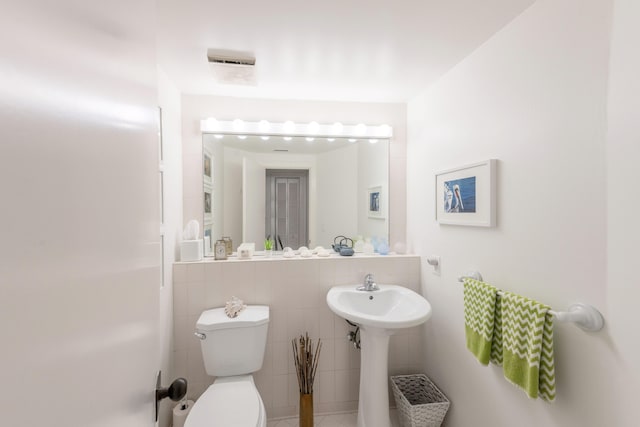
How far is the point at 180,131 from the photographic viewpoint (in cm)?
203

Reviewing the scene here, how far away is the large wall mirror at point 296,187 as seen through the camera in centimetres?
220

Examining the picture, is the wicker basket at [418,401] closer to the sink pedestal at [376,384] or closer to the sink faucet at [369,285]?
the sink pedestal at [376,384]

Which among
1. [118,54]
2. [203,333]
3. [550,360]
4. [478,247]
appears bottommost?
[203,333]

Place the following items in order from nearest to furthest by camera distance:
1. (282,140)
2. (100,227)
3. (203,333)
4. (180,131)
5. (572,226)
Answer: (100,227), (572,226), (203,333), (180,131), (282,140)

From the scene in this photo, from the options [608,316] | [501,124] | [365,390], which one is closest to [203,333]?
[365,390]

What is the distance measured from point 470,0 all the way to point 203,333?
208 cm

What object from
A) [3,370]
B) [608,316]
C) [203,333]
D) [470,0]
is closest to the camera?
[3,370]

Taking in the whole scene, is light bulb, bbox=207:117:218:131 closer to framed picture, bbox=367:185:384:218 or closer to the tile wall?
the tile wall

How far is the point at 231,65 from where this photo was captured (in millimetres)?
1575

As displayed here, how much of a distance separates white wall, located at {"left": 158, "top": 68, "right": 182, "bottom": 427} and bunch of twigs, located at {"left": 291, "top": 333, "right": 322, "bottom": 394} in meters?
0.79

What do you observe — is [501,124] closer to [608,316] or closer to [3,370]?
[608,316]

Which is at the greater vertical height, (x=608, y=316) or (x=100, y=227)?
(x=100, y=227)

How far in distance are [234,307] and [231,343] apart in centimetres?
20

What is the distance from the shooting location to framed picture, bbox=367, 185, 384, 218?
2297 mm
